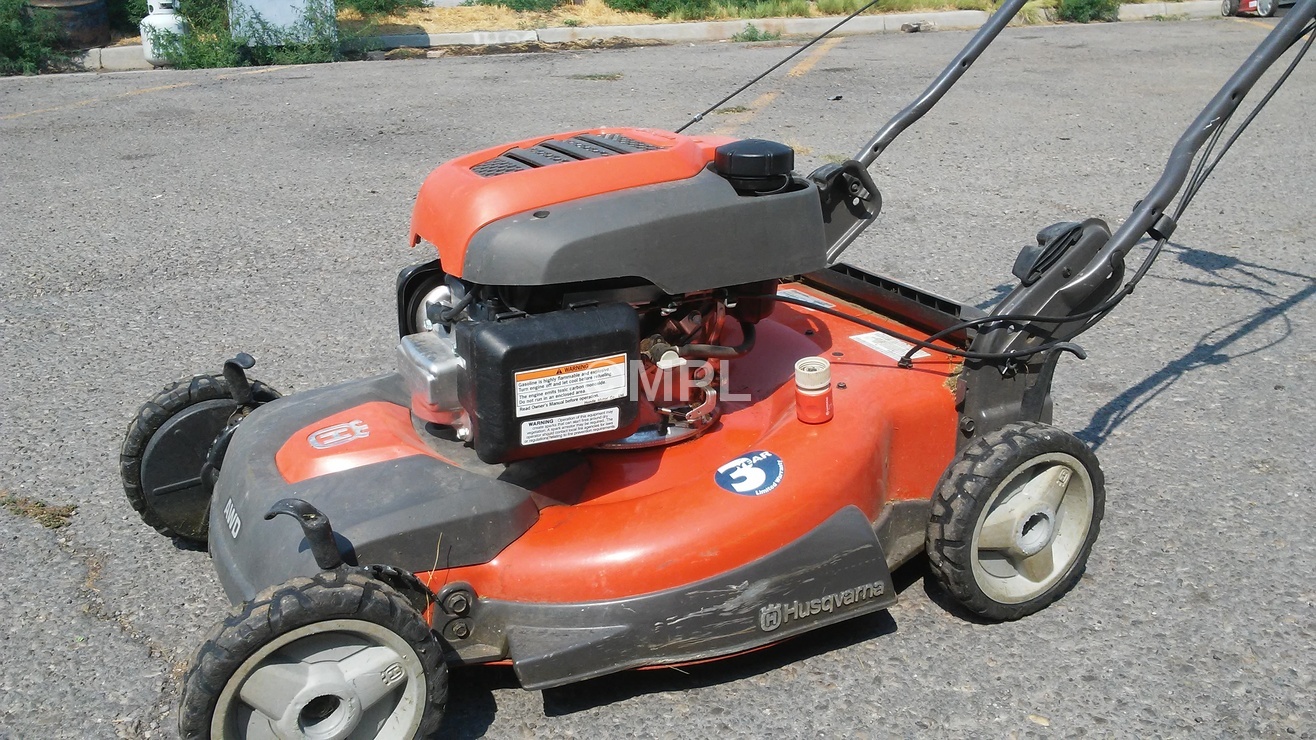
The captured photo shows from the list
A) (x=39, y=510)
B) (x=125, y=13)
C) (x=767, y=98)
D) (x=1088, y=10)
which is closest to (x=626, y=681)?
(x=39, y=510)

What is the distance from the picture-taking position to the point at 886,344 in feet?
10.1

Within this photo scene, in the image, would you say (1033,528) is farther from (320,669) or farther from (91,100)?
(91,100)

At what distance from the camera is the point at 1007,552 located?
281 cm

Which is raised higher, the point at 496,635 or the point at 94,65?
the point at 94,65

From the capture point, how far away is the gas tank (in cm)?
238

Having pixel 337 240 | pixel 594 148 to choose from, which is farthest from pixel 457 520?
pixel 337 240

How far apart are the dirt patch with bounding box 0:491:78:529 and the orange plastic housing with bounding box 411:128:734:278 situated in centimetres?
138

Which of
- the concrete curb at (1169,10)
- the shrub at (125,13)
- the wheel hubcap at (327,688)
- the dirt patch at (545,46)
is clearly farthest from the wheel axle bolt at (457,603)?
the concrete curb at (1169,10)

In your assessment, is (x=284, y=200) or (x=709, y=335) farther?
(x=284, y=200)

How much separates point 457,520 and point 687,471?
53cm

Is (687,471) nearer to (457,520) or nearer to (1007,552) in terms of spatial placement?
(457,520)

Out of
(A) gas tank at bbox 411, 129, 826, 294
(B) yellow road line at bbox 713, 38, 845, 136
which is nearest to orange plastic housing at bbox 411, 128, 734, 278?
(A) gas tank at bbox 411, 129, 826, 294

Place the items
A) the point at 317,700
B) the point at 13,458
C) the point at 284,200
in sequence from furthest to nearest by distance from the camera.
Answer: the point at 284,200 < the point at 13,458 < the point at 317,700

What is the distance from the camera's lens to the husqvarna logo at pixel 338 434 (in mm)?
2602
